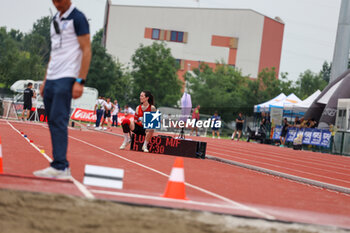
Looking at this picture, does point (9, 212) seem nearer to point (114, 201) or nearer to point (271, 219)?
point (114, 201)

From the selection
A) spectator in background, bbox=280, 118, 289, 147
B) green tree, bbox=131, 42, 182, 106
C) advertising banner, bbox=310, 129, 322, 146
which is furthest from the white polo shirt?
green tree, bbox=131, 42, 182, 106

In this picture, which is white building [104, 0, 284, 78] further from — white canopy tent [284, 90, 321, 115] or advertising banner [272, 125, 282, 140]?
advertising banner [272, 125, 282, 140]

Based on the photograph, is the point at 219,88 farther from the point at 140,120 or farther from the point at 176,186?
the point at 176,186

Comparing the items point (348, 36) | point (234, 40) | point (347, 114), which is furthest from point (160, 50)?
point (347, 114)

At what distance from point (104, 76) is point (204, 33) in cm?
1602

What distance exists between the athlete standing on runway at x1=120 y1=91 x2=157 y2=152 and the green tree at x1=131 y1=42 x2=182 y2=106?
1962 inches

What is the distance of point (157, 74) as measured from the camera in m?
63.9

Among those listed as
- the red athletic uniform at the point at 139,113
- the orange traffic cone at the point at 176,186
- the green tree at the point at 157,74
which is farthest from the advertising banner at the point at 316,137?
the green tree at the point at 157,74

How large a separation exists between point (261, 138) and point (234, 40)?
4043 centimetres

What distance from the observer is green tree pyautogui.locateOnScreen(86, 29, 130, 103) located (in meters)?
66.8

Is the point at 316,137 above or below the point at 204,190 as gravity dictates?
above

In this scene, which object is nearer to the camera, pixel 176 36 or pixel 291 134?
pixel 291 134

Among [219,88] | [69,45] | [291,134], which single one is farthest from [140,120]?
[219,88]

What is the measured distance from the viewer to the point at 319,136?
97.1ft
